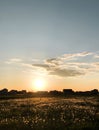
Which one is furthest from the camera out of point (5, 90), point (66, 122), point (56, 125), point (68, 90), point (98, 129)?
point (5, 90)

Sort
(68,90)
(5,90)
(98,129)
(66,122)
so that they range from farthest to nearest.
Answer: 1. (5,90)
2. (68,90)
3. (66,122)
4. (98,129)

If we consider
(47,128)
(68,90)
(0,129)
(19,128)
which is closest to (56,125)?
(47,128)

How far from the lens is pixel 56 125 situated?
19.4 metres

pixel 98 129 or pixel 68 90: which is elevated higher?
pixel 68 90

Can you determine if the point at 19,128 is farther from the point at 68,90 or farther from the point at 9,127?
the point at 68,90

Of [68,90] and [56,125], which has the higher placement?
[68,90]

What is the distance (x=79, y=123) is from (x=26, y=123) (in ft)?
12.8

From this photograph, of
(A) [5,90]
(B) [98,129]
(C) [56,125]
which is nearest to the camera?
(B) [98,129]

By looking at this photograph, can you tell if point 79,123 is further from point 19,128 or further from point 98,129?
point 19,128

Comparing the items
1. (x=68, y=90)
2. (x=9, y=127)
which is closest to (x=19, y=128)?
(x=9, y=127)

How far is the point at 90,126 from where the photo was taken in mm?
18844

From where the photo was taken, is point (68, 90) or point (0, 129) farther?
point (68, 90)

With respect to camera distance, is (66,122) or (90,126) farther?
(66,122)

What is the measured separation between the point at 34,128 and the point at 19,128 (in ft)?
3.30
